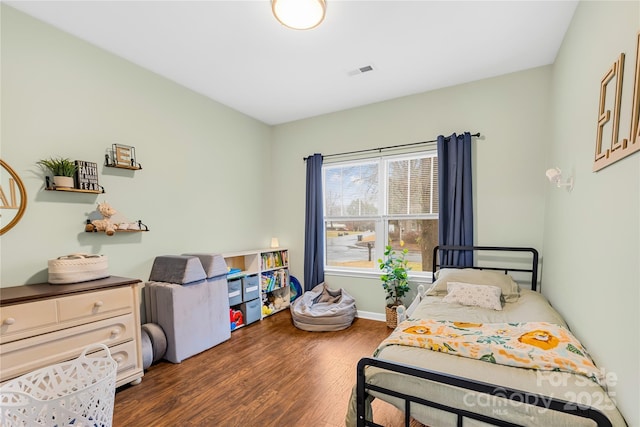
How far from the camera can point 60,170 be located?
6.64 ft

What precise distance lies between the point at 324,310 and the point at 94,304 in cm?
218

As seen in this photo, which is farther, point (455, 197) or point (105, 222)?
point (455, 197)

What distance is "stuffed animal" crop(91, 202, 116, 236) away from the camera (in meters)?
2.21

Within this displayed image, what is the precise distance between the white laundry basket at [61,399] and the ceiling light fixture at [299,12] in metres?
2.19

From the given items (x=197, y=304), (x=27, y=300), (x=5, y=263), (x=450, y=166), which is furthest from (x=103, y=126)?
(x=450, y=166)

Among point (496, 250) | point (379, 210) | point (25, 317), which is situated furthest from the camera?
point (379, 210)

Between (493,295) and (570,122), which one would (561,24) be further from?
(493,295)

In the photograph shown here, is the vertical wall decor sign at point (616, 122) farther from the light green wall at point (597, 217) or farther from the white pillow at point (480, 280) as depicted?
the white pillow at point (480, 280)

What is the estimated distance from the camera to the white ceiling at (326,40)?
6.22 feet

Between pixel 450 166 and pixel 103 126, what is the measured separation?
3.27m

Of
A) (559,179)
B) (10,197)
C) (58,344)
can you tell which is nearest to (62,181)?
(10,197)

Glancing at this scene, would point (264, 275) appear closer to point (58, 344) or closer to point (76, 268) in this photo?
point (76, 268)

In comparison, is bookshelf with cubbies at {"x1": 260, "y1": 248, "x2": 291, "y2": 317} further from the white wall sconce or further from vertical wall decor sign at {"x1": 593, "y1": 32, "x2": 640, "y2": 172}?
vertical wall decor sign at {"x1": 593, "y1": 32, "x2": 640, "y2": 172}

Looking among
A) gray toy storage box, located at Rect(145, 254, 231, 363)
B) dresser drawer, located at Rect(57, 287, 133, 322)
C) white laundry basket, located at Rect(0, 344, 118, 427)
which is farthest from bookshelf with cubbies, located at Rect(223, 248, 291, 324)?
white laundry basket, located at Rect(0, 344, 118, 427)
